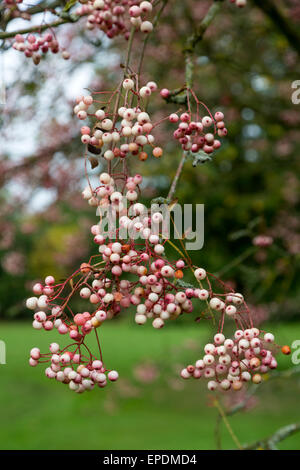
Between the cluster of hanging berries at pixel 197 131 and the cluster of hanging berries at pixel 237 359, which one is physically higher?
the cluster of hanging berries at pixel 197 131

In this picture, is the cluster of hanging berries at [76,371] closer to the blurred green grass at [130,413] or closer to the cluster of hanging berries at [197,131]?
the cluster of hanging berries at [197,131]

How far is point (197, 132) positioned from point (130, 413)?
7464 millimetres

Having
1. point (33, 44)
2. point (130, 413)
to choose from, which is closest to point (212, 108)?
point (33, 44)

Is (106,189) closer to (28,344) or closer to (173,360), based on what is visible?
(173,360)

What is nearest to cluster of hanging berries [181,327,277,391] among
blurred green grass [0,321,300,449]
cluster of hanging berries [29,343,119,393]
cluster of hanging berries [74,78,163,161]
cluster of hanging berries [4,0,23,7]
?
cluster of hanging berries [29,343,119,393]

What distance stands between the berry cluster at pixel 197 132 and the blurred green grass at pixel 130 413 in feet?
10.7

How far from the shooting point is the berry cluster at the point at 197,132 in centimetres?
101

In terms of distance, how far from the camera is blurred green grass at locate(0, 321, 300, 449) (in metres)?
5.91

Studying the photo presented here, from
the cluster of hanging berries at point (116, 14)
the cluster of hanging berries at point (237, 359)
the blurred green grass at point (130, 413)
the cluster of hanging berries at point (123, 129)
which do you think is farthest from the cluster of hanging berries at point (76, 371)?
the blurred green grass at point (130, 413)

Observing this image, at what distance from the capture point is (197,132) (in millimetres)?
1031

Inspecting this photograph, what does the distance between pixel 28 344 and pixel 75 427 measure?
8313 millimetres

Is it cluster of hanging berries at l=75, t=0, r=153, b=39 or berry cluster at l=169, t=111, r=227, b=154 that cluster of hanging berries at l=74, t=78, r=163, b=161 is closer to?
berry cluster at l=169, t=111, r=227, b=154

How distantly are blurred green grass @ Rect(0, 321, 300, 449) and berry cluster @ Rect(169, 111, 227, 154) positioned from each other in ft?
10.7

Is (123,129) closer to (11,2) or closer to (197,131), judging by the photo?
(197,131)
